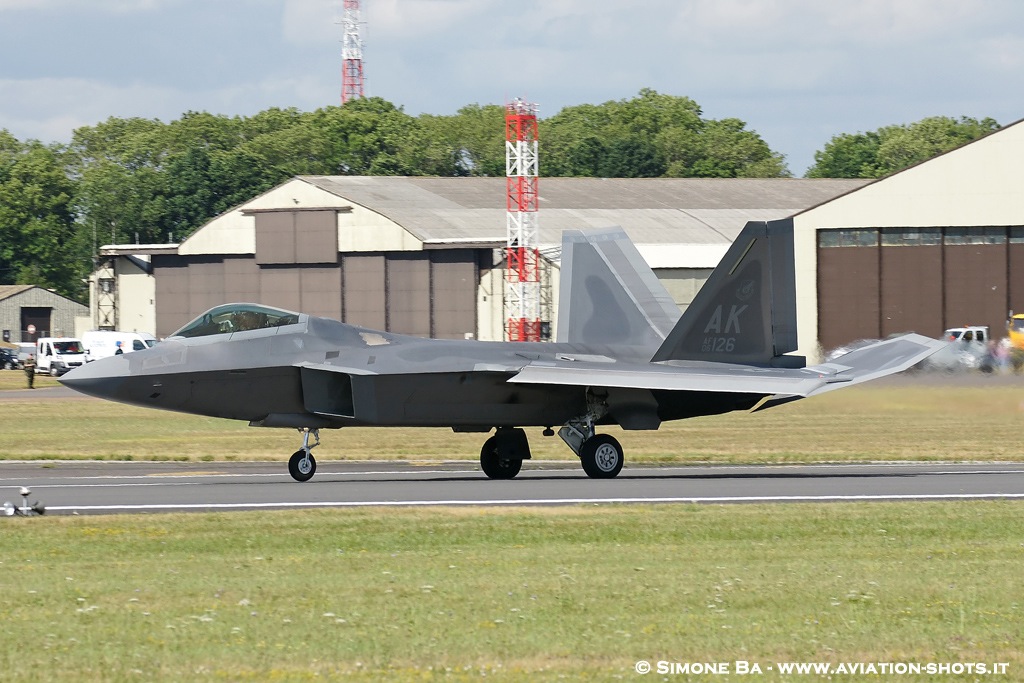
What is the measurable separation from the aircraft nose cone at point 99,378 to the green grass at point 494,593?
15.5 ft

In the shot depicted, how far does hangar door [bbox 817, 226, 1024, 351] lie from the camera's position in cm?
5994

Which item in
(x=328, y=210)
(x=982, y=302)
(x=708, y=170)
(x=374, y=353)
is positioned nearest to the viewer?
(x=374, y=353)

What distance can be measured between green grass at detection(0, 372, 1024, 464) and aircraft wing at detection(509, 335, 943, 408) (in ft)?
12.4

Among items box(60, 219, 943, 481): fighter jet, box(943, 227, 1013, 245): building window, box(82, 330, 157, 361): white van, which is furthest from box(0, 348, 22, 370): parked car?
box(60, 219, 943, 481): fighter jet

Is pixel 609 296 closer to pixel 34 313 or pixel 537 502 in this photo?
pixel 537 502

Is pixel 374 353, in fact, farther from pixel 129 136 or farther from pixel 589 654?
pixel 129 136

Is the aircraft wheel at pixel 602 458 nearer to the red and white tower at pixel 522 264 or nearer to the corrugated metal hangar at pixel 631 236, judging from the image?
the corrugated metal hangar at pixel 631 236

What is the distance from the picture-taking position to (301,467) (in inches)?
841

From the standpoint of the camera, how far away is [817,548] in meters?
13.6

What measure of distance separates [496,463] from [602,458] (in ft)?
5.63

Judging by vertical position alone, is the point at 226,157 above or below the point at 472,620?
above

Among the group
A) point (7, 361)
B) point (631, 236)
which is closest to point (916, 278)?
point (631, 236)

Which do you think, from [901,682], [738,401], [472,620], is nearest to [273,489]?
[738,401]

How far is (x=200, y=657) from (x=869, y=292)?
55095 millimetres
